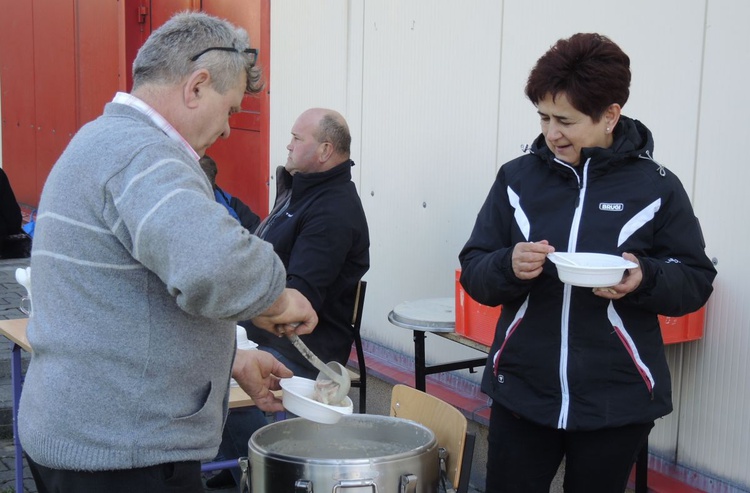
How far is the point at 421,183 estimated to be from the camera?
4.81m

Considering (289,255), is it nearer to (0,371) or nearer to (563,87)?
(563,87)

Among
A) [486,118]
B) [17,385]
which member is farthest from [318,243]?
[17,385]

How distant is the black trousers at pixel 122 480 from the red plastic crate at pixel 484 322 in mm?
1609

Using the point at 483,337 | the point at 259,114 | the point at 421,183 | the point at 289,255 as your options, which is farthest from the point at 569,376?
the point at 259,114

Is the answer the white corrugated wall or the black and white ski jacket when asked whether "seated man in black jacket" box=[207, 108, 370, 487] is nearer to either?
the white corrugated wall

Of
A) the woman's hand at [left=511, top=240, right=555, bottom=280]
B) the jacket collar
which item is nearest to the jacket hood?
the woman's hand at [left=511, top=240, right=555, bottom=280]

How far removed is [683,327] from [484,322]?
2.36ft

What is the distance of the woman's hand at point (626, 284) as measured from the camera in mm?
2408

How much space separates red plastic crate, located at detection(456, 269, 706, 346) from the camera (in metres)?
3.23

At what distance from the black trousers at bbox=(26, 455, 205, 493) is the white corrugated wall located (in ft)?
6.83

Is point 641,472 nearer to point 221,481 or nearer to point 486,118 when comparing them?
point 486,118

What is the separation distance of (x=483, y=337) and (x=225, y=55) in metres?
1.90

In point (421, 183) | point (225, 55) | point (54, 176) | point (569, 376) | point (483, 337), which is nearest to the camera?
point (54, 176)

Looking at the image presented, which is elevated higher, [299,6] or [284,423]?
[299,6]
